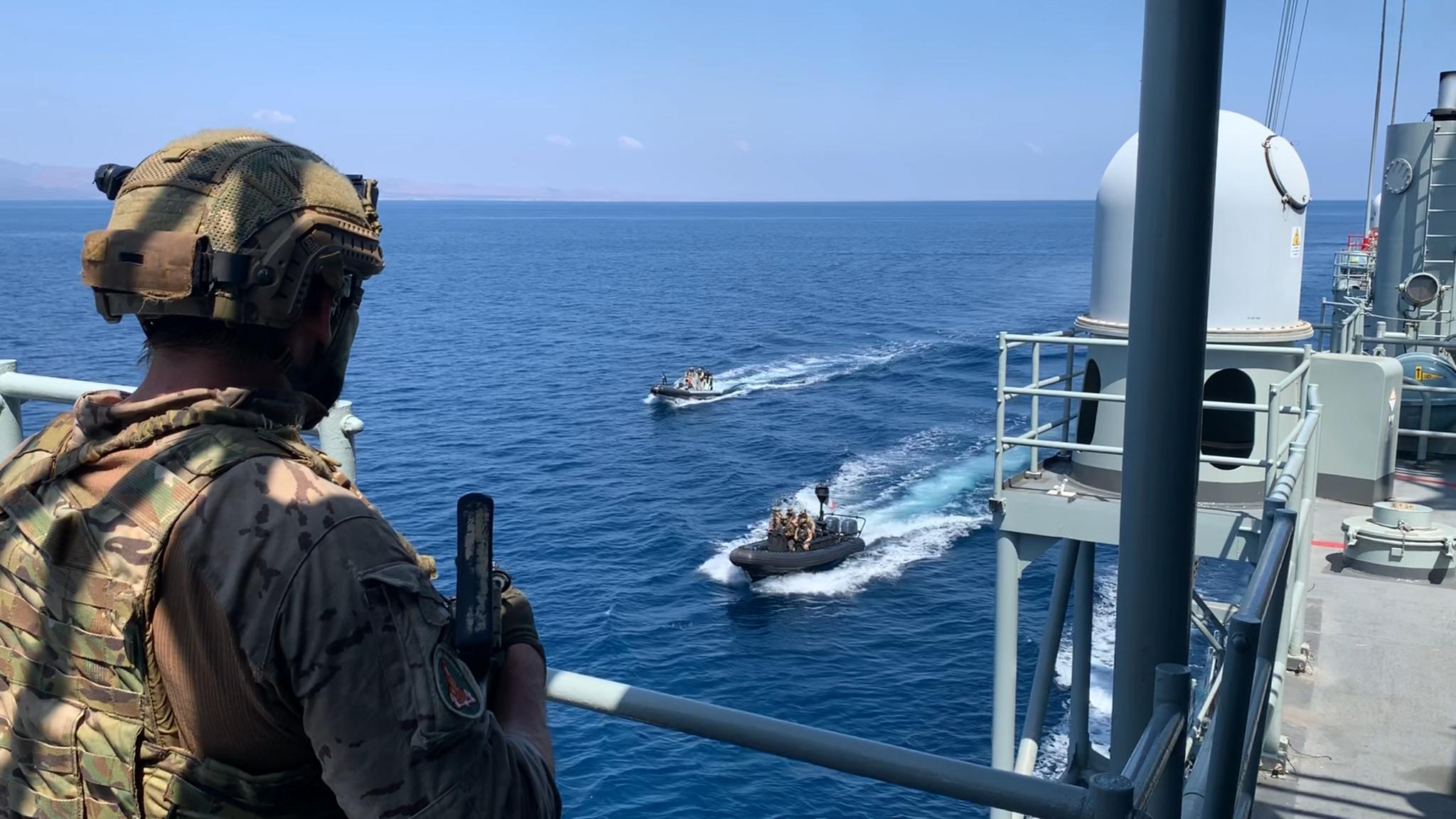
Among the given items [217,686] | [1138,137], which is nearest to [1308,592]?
[1138,137]

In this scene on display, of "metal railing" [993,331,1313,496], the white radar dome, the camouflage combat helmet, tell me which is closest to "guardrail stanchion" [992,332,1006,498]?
"metal railing" [993,331,1313,496]

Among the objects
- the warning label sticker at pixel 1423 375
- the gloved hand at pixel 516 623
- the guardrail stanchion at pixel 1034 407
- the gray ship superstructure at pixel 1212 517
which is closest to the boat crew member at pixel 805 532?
the gray ship superstructure at pixel 1212 517

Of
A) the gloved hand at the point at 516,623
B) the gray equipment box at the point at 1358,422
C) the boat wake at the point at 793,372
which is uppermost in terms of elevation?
the gloved hand at the point at 516,623

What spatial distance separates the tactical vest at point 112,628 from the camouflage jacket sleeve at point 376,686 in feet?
0.59

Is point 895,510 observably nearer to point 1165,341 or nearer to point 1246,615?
point 1165,341

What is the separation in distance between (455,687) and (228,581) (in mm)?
333

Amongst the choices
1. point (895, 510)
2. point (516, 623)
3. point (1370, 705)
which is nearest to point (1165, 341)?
point (516, 623)

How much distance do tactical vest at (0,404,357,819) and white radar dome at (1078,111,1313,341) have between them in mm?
8864

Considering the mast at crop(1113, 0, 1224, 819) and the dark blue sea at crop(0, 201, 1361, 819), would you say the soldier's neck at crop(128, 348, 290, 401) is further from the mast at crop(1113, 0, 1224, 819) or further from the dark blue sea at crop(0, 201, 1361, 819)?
the mast at crop(1113, 0, 1224, 819)

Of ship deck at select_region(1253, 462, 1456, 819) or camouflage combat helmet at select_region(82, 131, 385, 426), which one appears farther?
ship deck at select_region(1253, 462, 1456, 819)

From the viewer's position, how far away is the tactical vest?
162 centimetres

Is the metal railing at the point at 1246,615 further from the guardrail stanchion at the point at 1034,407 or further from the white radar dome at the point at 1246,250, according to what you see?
the white radar dome at the point at 1246,250

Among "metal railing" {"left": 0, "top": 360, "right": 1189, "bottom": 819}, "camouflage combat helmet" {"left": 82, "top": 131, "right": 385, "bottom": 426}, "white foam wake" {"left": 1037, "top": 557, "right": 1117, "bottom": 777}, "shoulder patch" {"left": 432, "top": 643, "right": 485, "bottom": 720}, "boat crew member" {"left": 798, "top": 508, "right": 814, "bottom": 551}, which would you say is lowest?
"white foam wake" {"left": 1037, "top": 557, "right": 1117, "bottom": 777}

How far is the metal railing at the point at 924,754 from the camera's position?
213 centimetres
